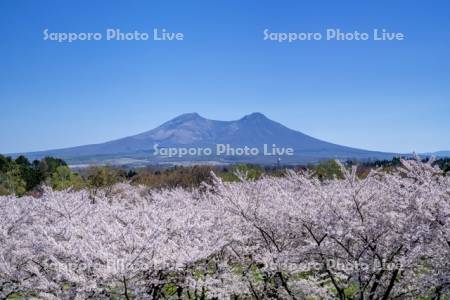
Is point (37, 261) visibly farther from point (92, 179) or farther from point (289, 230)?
point (92, 179)

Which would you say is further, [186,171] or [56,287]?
[186,171]

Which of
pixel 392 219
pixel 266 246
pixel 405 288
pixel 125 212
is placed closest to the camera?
pixel 392 219

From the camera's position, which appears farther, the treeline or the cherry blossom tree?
the treeline

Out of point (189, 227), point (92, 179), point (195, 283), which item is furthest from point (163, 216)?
point (92, 179)

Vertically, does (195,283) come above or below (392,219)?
below

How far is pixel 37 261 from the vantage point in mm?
8164

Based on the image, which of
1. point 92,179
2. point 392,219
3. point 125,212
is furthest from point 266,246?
point 92,179

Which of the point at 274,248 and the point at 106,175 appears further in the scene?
the point at 106,175

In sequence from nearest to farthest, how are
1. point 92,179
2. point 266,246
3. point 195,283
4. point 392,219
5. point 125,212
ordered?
point 392,219 → point 195,283 → point 266,246 → point 125,212 → point 92,179

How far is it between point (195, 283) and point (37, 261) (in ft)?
9.04

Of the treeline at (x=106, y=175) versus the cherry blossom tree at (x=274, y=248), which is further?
the treeline at (x=106, y=175)

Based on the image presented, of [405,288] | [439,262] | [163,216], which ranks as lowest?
[405,288]

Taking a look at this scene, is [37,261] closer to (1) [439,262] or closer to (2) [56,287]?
(2) [56,287]

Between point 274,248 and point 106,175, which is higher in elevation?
point 106,175
